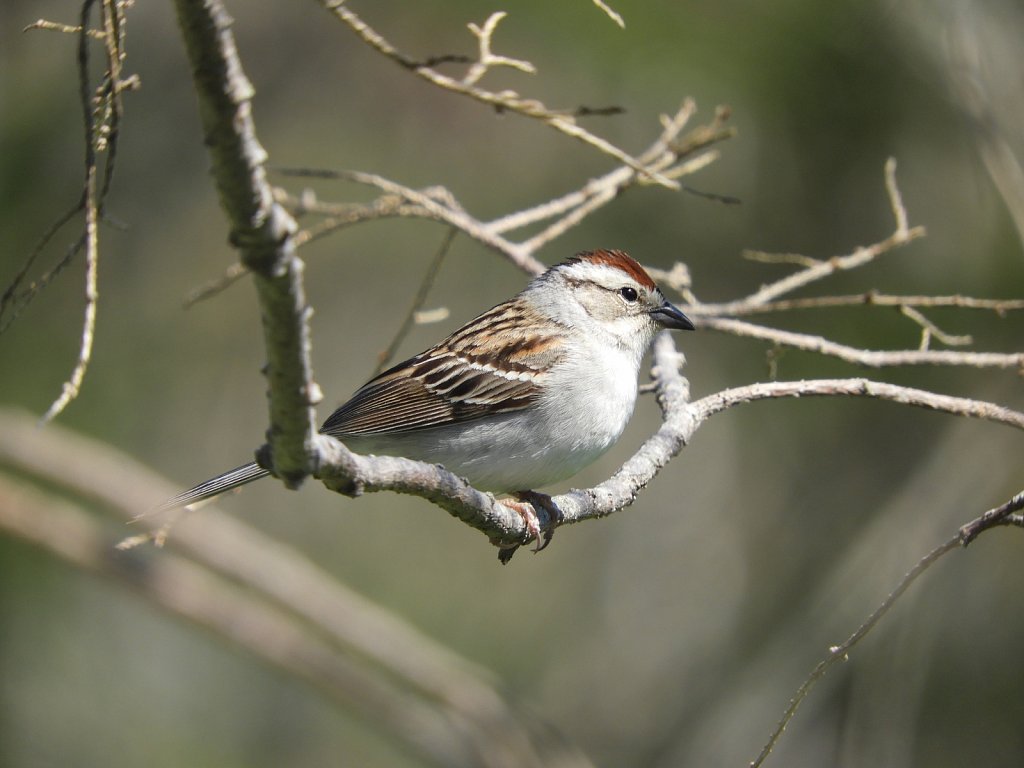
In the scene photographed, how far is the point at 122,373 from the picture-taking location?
725cm

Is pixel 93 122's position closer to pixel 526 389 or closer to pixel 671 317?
pixel 526 389

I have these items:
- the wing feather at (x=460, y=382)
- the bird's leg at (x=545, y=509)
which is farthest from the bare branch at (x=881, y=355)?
the bird's leg at (x=545, y=509)

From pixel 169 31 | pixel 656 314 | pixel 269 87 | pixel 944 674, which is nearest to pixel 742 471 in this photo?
pixel 944 674

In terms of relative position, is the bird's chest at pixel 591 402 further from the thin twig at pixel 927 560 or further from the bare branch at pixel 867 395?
the thin twig at pixel 927 560

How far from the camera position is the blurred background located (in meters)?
6.18

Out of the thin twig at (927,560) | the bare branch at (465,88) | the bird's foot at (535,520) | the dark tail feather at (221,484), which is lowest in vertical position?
the thin twig at (927,560)

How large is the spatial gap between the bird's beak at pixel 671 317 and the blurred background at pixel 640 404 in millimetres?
1904

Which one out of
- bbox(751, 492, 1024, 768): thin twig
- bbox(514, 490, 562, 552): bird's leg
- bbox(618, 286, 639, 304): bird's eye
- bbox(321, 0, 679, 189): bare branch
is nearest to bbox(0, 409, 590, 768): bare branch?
bbox(514, 490, 562, 552): bird's leg

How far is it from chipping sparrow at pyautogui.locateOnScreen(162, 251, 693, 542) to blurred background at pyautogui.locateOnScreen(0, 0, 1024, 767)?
195 centimetres

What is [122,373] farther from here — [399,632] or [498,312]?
[498,312]

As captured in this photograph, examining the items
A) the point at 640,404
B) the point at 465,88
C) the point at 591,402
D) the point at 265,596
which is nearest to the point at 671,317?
the point at 591,402

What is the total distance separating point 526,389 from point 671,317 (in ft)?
2.24

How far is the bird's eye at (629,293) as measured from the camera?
170 inches

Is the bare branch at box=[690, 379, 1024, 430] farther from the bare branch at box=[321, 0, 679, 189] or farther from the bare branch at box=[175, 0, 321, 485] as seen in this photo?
the bare branch at box=[175, 0, 321, 485]
